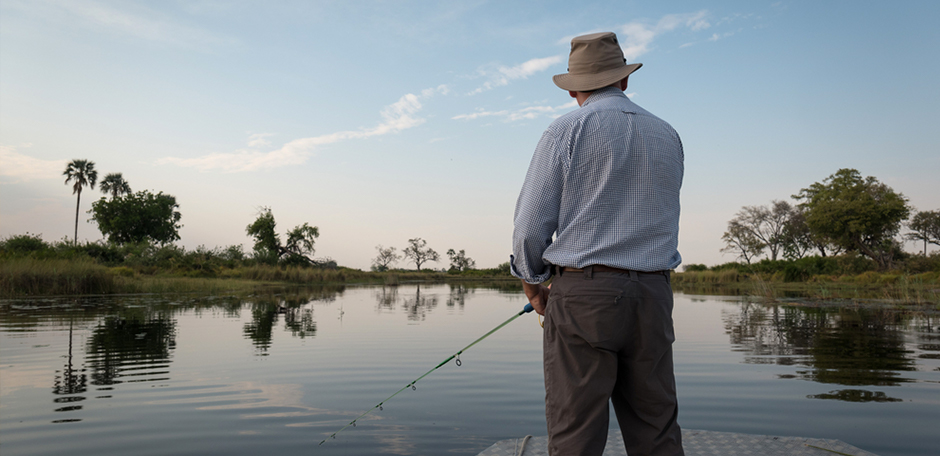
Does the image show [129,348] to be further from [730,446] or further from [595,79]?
[595,79]

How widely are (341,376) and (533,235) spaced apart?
14.2ft

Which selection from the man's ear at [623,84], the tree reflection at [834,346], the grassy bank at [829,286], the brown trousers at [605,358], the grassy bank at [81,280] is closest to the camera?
the brown trousers at [605,358]

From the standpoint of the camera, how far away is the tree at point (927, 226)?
52.3 meters

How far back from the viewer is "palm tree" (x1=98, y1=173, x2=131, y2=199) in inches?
2232

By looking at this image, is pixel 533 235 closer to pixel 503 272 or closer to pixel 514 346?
pixel 514 346

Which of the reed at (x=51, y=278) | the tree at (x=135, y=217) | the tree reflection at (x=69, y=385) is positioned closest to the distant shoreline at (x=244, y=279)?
the reed at (x=51, y=278)

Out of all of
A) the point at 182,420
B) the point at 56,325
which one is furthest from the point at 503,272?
the point at 182,420

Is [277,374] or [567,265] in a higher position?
[567,265]

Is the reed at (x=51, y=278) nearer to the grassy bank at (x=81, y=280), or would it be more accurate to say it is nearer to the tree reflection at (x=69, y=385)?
the grassy bank at (x=81, y=280)

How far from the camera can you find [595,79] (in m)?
2.18

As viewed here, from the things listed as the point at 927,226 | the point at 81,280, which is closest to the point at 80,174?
the point at 81,280

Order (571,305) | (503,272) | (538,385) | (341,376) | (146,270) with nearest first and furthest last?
(571,305)
(538,385)
(341,376)
(146,270)
(503,272)

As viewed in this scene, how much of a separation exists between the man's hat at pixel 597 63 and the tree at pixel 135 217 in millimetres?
59869

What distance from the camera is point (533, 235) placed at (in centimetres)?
196
